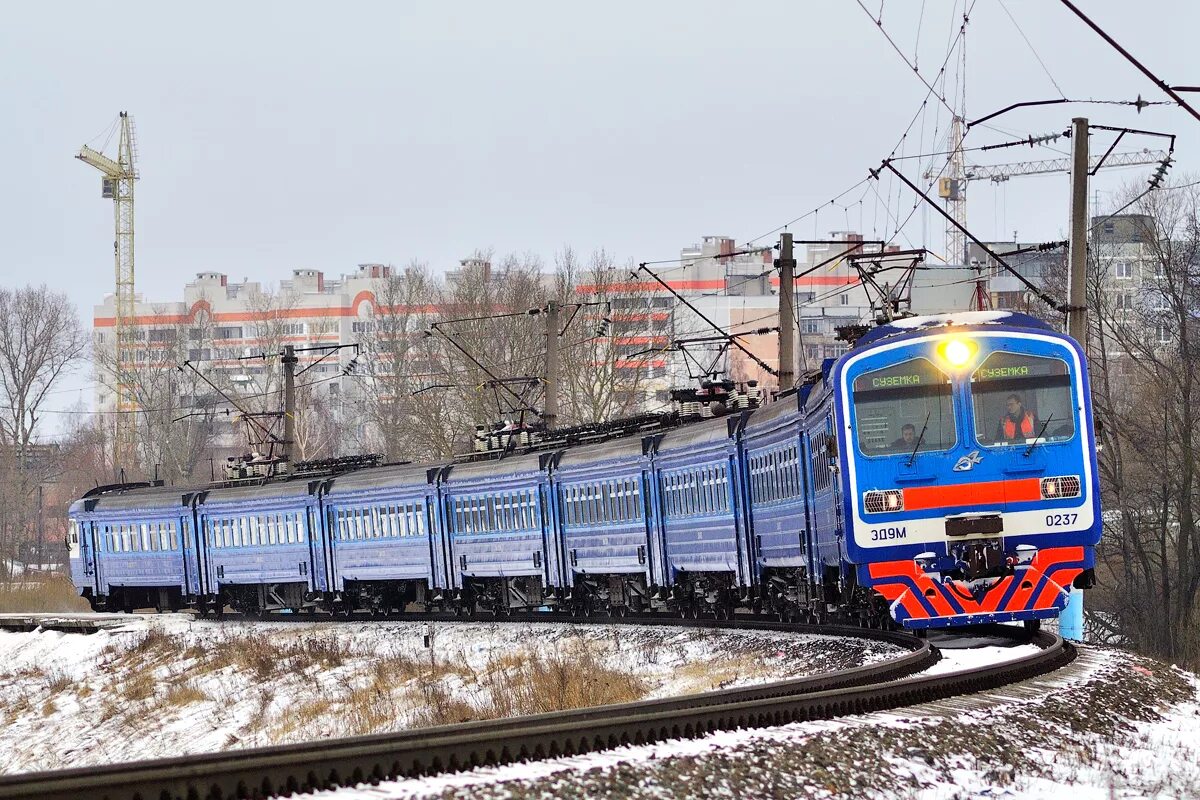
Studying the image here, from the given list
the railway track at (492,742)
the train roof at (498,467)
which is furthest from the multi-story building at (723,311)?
the railway track at (492,742)

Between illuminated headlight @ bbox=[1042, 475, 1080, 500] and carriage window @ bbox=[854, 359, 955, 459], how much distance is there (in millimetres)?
1023

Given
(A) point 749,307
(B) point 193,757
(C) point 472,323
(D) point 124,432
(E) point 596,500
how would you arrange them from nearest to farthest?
(B) point 193,757 → (E) point 596,500 → (C) point 472,323 → (D) point 124,432 → (A) point 749,307

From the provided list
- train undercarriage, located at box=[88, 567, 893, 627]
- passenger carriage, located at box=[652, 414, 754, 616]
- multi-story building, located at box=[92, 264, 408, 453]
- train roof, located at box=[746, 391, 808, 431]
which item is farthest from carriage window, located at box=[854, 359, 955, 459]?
multi-story building, located at box=[92, 264, 408, 453]

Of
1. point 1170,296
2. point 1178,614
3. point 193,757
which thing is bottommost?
point 1178,614

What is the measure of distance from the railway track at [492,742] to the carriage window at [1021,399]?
3146mm

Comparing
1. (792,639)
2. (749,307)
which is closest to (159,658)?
(792,639)

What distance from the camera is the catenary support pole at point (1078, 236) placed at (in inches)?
836

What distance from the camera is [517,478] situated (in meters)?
34.6

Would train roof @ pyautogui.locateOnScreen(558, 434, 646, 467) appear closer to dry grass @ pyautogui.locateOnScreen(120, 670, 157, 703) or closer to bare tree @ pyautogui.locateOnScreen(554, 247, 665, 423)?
dry grass @ pyautogui.locateOnScreen(120, 670, 157, 703)

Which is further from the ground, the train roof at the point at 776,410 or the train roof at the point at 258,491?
the train roof at the point at 776,410

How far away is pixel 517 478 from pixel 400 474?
4.85m

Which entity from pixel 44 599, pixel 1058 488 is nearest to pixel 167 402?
pixel 44 599

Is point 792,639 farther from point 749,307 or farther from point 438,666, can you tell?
point 749,307

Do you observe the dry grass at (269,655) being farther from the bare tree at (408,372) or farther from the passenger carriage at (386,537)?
the bare tree at (408,372)
